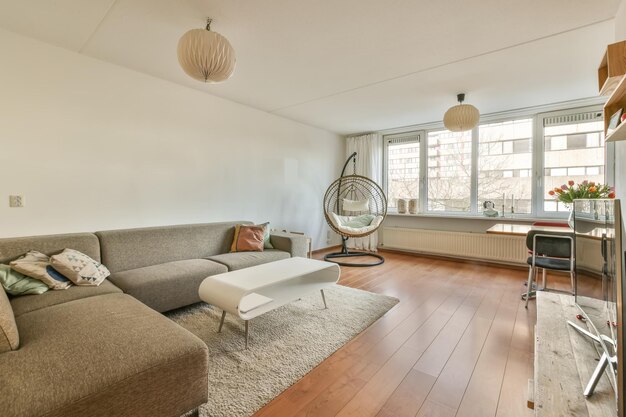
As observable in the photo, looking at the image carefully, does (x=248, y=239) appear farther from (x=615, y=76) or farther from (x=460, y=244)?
(x=460, y=244)

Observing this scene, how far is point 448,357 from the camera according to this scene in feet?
6.26

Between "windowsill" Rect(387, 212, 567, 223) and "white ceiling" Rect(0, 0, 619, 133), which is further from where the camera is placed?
"windowsill" Rect(387, 212, 567, 223)

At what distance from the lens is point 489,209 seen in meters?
4.43

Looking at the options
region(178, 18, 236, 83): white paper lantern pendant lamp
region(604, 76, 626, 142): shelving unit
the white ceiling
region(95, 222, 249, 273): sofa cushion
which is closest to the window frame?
the white ceiling

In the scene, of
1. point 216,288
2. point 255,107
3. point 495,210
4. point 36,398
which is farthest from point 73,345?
point 495,210

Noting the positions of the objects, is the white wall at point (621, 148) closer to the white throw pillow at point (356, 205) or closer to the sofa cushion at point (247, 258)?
the sofa cushion at point (247, 258)

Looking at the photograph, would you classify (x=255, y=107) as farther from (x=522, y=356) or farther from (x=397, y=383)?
(x=522, y=356)

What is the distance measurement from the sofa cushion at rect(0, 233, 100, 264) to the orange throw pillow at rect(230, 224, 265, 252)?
135 cm

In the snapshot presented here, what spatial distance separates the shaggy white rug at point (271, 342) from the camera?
5.08 ft

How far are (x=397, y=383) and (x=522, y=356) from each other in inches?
38.0

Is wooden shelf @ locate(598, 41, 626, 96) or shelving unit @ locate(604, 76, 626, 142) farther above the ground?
wooden shelf @ locate(598, 41, 626, 96)

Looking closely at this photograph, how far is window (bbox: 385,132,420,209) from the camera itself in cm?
531

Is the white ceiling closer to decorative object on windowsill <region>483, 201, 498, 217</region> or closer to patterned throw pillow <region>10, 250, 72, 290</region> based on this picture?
decorative object on windowsill <region>483, 201, 498, 217</region>

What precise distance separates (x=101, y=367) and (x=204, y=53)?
1825mm
